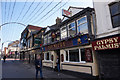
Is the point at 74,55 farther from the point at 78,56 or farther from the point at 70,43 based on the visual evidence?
the point at 70,43

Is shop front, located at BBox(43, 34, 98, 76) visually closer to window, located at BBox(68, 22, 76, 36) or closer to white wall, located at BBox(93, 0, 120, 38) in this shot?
window, located at BBox(68, 22, 76, 36)

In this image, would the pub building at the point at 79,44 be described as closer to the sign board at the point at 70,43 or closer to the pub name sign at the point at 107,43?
the sign board at the point at 70,43

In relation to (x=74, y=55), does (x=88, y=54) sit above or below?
above

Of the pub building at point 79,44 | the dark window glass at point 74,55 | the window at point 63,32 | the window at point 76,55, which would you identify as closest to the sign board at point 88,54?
the pub building at point 79,44

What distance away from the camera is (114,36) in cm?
548

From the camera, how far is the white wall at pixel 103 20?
602 centimetres

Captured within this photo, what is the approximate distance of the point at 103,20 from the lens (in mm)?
6531

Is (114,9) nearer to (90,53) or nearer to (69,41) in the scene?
(90,53)

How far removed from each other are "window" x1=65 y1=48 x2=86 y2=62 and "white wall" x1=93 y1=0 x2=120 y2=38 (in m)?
2.27

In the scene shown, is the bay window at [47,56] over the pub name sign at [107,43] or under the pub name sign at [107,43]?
under

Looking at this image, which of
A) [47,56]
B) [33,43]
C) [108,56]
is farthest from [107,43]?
[33,43]

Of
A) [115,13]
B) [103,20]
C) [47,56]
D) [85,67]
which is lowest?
[85,67]

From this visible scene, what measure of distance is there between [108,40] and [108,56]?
116cm

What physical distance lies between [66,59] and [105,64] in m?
4.68
